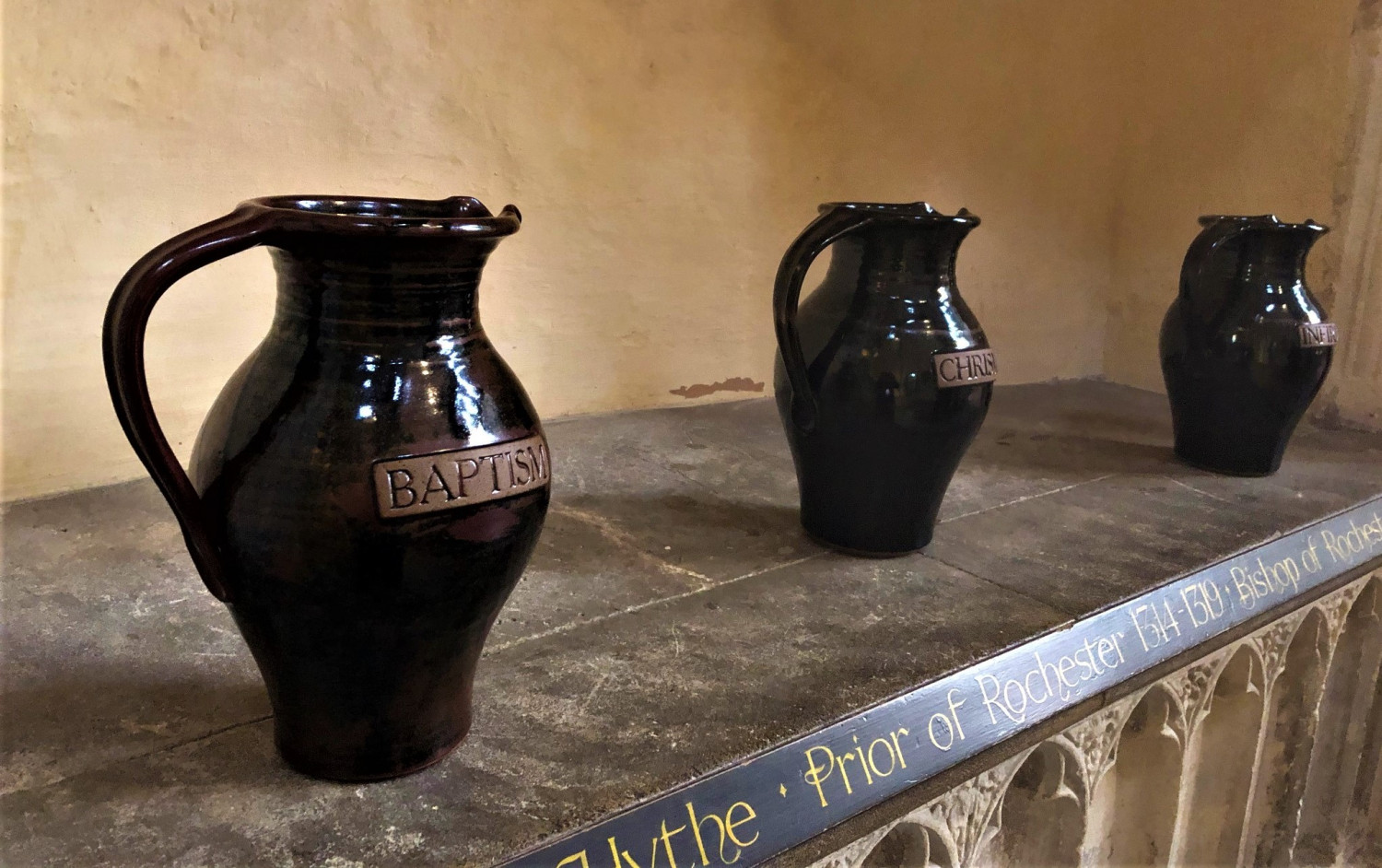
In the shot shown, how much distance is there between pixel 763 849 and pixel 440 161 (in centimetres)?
122

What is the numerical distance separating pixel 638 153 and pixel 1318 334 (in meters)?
1.16

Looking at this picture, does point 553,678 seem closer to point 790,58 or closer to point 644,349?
point 644,349

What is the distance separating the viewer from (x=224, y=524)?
64 centimetres

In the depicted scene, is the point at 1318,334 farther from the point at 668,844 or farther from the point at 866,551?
the point at 668,844

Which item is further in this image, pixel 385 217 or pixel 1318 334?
pixel 1318 334

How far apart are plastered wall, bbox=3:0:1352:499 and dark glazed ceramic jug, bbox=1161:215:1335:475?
71 cm

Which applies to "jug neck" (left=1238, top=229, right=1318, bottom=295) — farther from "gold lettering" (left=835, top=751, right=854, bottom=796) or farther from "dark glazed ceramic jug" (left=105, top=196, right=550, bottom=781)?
"dark glazed ceramic jug" (left=105, top=196, right=550, bottom=781)

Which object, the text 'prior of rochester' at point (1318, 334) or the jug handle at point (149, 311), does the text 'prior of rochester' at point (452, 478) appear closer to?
the jug handle at point (149, 311)

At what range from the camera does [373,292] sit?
25.1 inches

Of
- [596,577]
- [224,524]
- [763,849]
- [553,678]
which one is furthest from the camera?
[596,577]

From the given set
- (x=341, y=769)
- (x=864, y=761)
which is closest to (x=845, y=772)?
(x=864, y=761)

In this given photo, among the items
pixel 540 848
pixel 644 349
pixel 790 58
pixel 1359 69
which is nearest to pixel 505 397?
pixel 540 848

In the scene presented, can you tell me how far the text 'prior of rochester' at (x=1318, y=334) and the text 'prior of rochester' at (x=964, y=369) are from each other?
2.23 feet

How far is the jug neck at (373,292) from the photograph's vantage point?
24.8 inches
